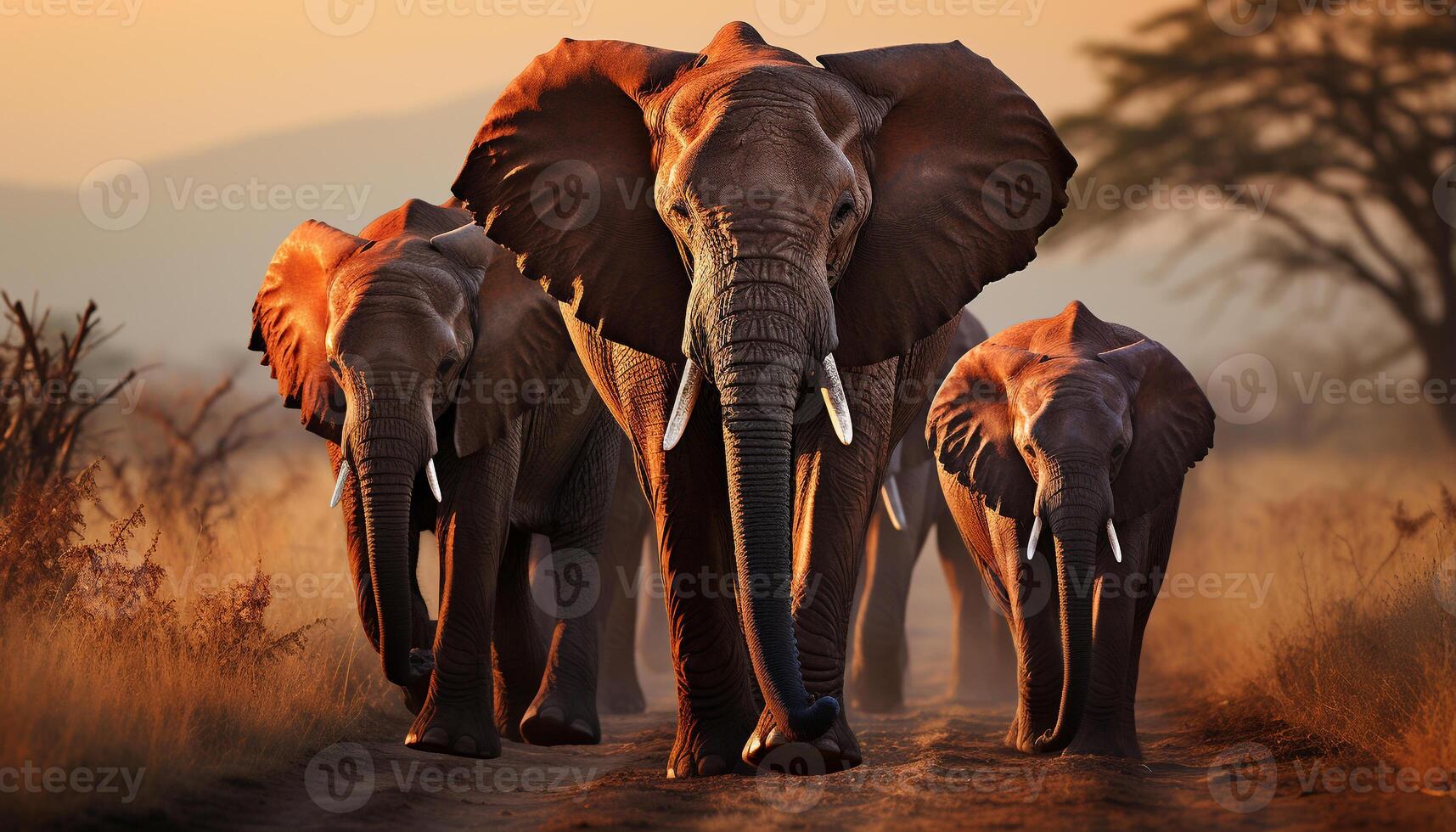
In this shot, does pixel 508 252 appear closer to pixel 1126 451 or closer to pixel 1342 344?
pixel 1126 451

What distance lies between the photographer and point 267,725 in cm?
855

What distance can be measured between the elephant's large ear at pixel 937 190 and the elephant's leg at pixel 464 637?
2.55 metres

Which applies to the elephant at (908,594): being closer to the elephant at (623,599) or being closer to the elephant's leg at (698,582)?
the elephant at (623,599)

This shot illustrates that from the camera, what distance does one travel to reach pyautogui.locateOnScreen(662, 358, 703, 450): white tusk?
23.1 ft

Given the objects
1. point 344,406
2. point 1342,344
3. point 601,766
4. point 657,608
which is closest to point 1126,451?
point 601,766

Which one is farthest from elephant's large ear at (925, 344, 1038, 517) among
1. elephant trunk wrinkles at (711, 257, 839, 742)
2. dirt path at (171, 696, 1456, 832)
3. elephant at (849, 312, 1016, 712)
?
elephant trunk wrinkles at (711, 257, 839, 742)

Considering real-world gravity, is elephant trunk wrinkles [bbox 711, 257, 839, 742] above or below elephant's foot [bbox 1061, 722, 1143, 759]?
above

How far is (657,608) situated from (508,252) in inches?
314

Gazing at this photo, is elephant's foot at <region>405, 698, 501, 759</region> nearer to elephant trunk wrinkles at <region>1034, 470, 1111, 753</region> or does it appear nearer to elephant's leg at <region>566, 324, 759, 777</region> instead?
elephant's leg at <region>566, 324, 759, 777</region>

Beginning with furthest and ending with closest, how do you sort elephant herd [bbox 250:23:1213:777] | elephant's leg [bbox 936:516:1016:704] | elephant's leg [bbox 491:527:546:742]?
elephant's leg [bbox 936:516:1016:704], elephant's leg [bbox 491:527:546:742], elephant herd [bbox 250:23:1213:777]

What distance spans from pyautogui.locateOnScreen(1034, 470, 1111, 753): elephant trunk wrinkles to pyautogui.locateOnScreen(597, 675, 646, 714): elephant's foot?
4062 mm

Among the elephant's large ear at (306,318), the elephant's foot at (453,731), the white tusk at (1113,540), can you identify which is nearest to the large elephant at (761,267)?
the elephant's foot at (453,731)

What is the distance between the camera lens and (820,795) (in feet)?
23.0

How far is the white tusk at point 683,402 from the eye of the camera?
7055mm
